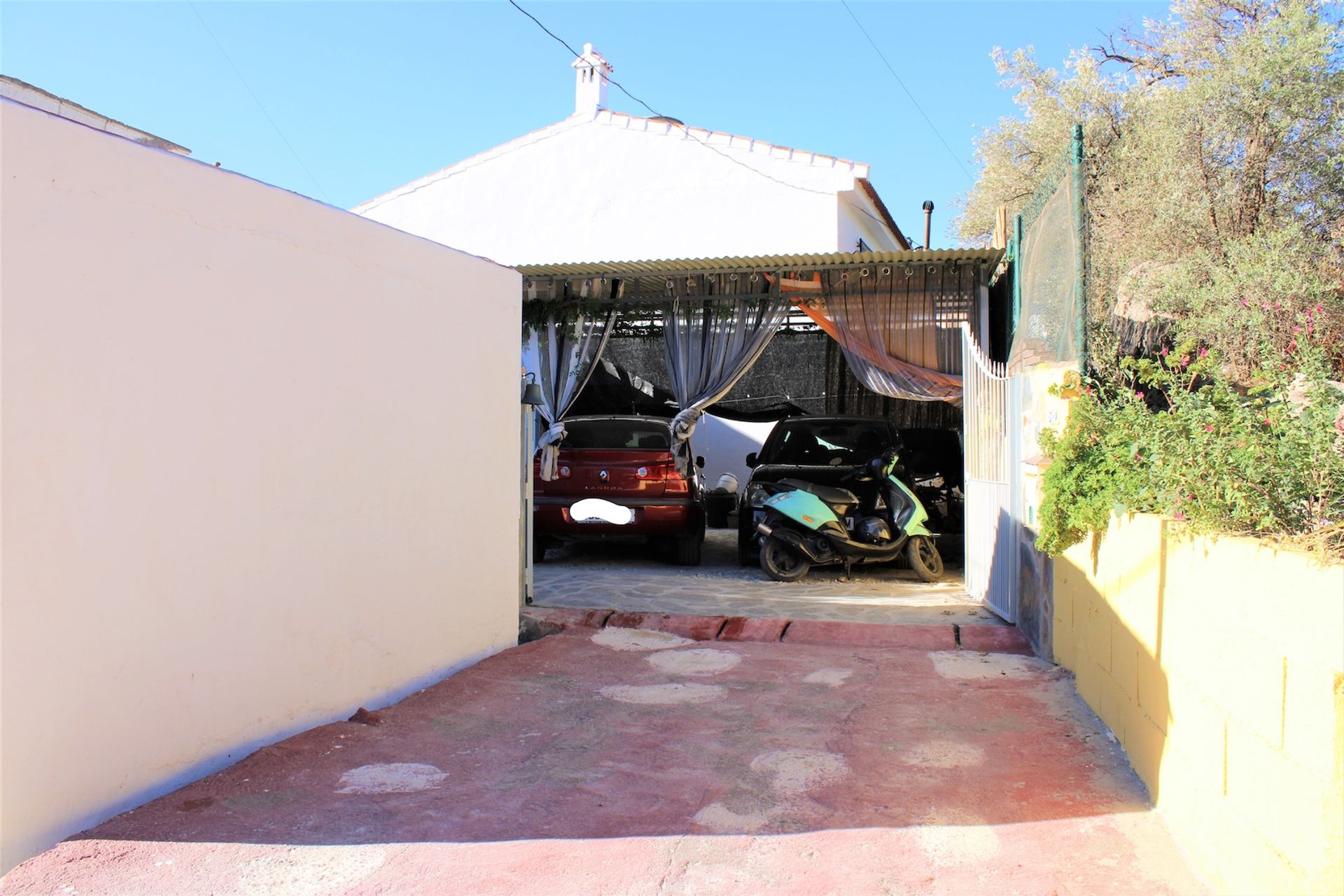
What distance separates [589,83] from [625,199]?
241 centimetres

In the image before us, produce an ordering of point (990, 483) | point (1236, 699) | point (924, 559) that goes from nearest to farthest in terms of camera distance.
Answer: point (1236, 699) < point (990, 483) < point (924, 559)

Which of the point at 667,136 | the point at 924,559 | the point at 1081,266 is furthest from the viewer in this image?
the point at 667,136

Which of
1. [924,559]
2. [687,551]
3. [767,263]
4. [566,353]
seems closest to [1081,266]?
[924,559]

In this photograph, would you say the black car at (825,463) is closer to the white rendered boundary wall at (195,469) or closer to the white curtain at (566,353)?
the white curtain at (566,353)

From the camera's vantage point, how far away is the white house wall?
15688 mm

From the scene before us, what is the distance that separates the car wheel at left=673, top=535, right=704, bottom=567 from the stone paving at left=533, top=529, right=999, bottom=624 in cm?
7

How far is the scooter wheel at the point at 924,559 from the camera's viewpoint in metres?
8.55

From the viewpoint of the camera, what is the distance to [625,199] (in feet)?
54.0

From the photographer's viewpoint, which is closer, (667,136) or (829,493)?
(829,493)

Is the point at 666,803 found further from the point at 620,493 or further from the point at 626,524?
the point at 620,493

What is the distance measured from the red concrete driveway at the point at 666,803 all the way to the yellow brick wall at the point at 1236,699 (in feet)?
0.73

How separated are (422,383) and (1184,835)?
153 inches

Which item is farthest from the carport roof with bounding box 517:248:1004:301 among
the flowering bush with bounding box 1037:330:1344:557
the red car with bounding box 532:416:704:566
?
the flowering bush with bounding box 1037:330:1344:557

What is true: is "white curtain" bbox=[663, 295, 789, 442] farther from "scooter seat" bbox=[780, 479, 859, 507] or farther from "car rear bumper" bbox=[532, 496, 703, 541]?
"scooter seat" bbox=[780, 479, 859, 507]
